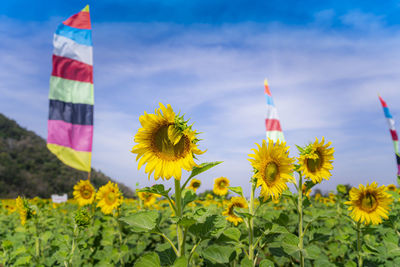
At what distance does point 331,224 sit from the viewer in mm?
4809

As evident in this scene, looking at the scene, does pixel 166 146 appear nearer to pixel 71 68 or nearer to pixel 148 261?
pixel 148 261

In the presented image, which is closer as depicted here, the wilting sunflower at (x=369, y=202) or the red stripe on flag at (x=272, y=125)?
the wilting sunflower at (x=369, y=202)

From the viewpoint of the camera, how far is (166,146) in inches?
65.2

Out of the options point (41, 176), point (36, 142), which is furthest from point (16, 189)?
point (36, 142)

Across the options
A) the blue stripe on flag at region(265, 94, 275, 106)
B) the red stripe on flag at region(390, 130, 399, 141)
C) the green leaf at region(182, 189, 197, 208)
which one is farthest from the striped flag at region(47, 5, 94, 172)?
the red stripe on flag at region(390, 130, 399, 141)

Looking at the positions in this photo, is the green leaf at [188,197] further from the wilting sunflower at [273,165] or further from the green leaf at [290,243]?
the green leaf at [290,243]

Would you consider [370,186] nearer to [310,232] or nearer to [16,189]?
[310,232]

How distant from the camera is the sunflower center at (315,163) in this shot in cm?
242

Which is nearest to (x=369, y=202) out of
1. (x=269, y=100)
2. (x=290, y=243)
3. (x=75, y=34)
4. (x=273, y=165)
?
(x=290, y=243)

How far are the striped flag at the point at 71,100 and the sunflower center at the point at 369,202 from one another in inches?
249

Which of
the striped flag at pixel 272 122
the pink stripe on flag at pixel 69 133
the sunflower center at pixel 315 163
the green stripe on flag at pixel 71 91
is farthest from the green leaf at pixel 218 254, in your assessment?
the striped flag at pixel 272 122

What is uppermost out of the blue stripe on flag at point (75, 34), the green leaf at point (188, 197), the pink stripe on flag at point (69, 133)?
the blue stripe on flag at point (75, 34)

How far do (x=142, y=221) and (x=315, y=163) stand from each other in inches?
62.8

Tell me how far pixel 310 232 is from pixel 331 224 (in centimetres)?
213
